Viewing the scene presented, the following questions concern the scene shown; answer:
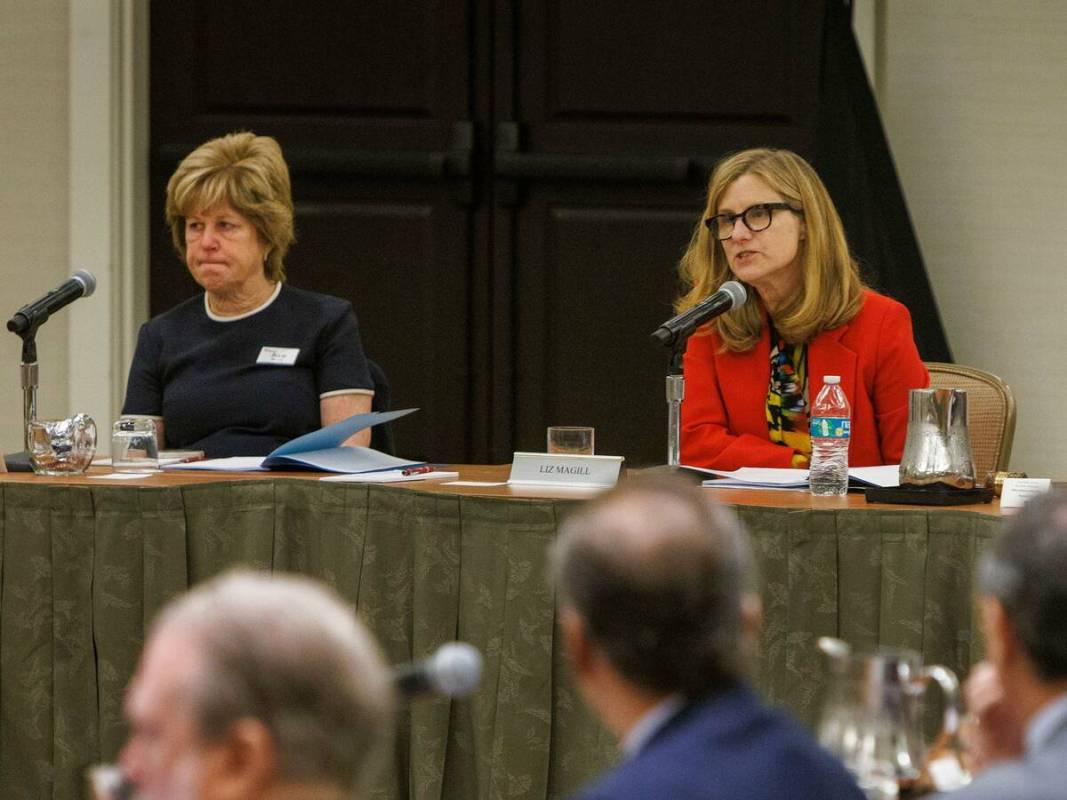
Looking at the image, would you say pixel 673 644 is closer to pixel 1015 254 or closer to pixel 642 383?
pixel 642 383

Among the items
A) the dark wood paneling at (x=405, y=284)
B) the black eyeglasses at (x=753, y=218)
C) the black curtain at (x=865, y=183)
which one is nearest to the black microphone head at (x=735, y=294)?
the black eyeglasses at (x=753, y=218)

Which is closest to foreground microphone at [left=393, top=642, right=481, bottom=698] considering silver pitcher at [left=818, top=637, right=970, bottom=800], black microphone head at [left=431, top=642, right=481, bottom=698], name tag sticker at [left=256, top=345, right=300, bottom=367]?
black microphone head at [left=431, top=642, right=481, bottom=698]

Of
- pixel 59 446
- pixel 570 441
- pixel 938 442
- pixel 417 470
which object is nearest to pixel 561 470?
pixel 570 441

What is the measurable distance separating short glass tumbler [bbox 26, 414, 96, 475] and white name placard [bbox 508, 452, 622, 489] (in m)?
0.78

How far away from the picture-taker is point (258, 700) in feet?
2.87

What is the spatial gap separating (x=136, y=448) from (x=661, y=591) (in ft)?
6.85

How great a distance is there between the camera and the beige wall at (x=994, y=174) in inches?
179

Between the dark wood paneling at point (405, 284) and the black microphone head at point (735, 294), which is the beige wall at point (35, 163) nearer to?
the dark wood paneling at point (405, 284)

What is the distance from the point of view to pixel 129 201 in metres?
4.54

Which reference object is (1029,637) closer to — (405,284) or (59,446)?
(59,446)

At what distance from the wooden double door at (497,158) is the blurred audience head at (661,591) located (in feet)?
10.8

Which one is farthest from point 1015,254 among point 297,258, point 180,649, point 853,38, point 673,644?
point 180,649

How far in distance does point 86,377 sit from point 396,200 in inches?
39.5

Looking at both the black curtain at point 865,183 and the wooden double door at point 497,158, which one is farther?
the wooden double door at point 497,158
